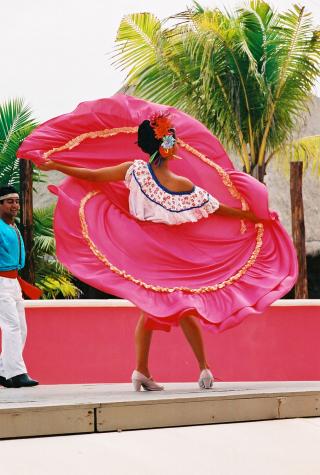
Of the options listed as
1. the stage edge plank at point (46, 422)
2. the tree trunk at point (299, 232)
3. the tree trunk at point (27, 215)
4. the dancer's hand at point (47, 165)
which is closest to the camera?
the stage edge plank at point (46, 422)

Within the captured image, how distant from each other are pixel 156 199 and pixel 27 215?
17.8 ft

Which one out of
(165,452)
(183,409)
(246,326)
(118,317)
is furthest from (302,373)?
(165,452)

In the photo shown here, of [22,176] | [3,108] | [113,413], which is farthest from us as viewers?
[3,108]

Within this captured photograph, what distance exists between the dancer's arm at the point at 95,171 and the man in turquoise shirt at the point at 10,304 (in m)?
0.83

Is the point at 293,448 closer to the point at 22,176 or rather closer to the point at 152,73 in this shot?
the point at 22,176

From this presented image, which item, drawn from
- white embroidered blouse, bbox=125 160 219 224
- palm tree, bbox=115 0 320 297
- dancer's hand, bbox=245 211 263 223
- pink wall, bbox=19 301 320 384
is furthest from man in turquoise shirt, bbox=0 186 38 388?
palm tree, bbox=115 0 320 297

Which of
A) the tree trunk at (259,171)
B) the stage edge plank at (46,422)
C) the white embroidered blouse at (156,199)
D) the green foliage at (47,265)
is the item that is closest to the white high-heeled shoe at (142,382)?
the white embroidered blouse at (156,199)

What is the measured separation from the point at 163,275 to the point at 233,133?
913 centimetres

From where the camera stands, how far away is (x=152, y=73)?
15891mm

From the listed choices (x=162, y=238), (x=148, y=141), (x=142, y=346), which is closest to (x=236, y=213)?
(x=162, y=238)

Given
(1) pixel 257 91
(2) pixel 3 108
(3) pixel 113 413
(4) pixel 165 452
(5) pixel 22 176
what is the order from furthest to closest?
(2) pixel 3 108
(1) pixel 257 91
(5) pixel 22 176
(3) pixel 113 413
(4) pixel 165 452

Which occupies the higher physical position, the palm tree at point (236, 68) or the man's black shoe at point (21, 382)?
the palm tree at point (236, 68)

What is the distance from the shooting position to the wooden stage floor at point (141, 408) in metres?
5.84

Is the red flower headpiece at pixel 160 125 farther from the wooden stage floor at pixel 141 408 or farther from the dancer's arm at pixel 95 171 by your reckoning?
the wooden stage floor at pixel 141 408
